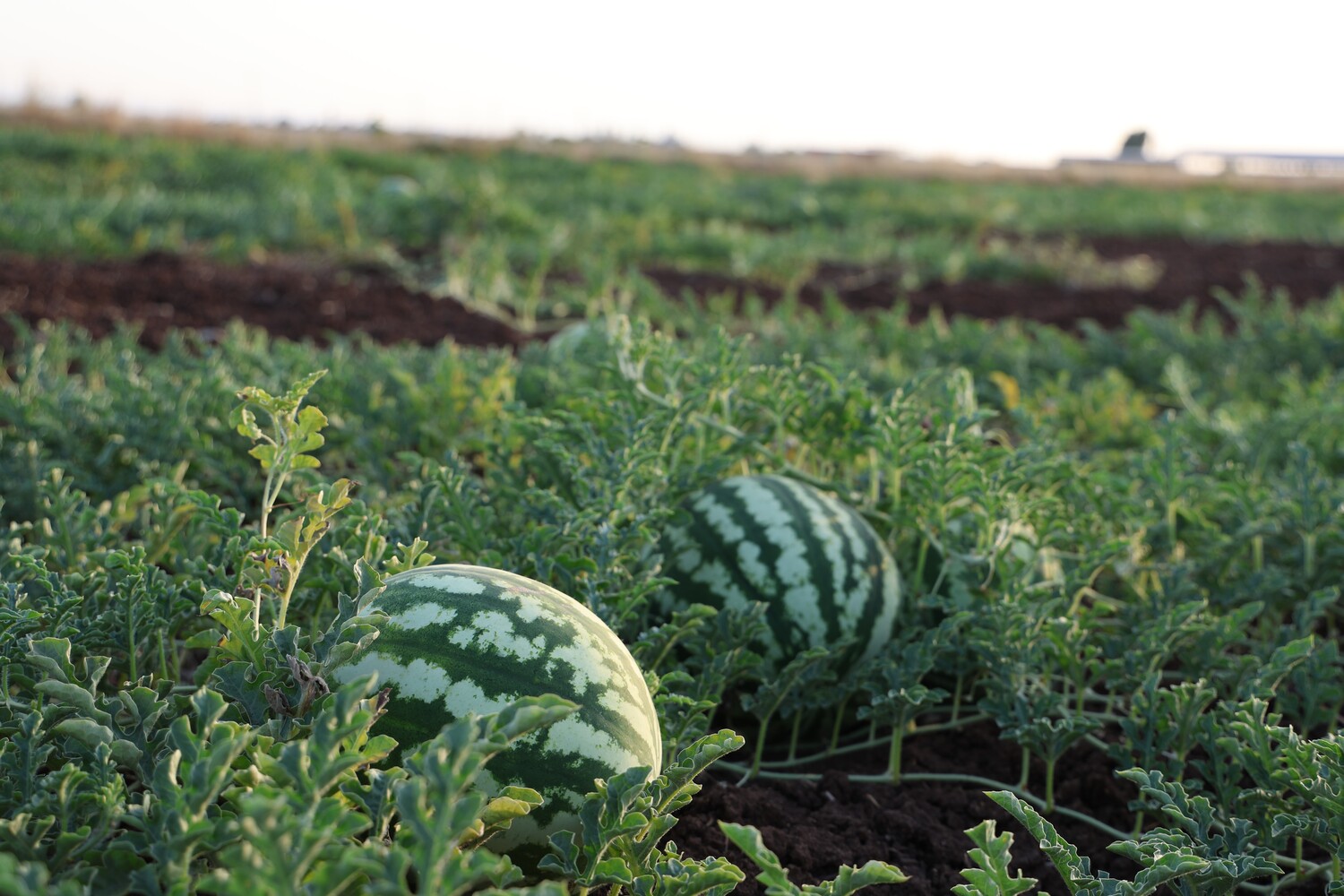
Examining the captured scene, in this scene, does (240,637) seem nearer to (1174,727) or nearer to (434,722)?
(434,722)

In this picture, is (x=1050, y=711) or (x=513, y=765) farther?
(x=1050, y=711)

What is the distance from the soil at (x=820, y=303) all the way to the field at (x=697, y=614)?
1 cm

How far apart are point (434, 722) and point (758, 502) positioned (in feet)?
3.70

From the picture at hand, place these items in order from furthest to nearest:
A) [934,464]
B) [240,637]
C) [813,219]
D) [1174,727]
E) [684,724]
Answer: [813,219]
[934,464]
[1174,727]
[684,724]
[240,637]

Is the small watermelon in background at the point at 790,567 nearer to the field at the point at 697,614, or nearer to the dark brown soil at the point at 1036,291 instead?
the field at the point at 697,614

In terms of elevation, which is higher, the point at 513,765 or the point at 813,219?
the point at 813,219

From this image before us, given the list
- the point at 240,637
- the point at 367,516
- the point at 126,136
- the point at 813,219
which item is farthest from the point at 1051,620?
the point at 126,136

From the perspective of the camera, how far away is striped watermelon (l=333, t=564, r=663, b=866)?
162 centimetres

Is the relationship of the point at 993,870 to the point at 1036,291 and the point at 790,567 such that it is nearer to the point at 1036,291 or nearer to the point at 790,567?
the point at 790,567

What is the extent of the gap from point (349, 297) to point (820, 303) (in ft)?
11.3

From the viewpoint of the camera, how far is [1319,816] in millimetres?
1835

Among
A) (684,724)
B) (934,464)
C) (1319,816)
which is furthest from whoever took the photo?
(934,464)

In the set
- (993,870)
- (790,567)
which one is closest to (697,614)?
(790,567)

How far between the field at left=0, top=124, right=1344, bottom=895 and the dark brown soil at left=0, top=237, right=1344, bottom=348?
151 mm
